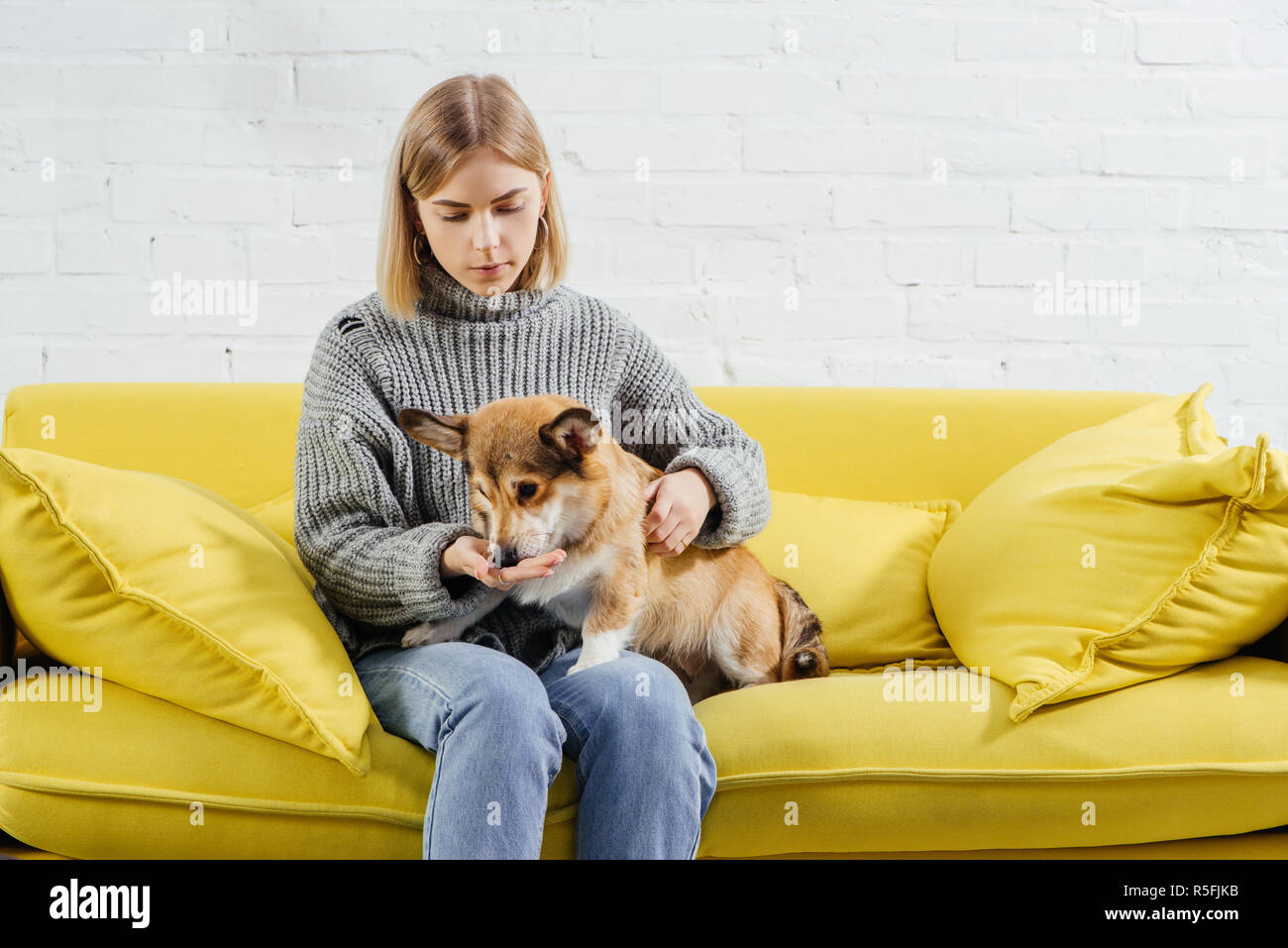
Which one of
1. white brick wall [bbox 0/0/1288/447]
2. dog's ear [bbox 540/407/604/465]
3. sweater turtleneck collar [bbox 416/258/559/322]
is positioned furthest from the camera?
white brick wall [bbox 0/0/1288/447]

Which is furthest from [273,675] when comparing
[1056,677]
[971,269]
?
[971,269]

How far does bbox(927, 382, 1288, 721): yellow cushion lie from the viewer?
1.40 metres

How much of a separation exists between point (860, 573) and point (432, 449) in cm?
84

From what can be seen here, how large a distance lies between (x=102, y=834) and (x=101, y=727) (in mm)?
132

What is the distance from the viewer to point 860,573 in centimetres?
188

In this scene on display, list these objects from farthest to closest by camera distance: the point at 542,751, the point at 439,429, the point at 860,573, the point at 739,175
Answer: the point at 739,175 → the point at 860,573 → the point at 439,429 → the point at 542,751

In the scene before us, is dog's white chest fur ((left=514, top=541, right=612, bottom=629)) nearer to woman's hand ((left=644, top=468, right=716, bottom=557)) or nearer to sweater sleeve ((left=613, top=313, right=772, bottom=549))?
woman's hand ((left=644, top=468, right=716, bottom=557))

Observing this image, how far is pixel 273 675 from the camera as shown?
126cm

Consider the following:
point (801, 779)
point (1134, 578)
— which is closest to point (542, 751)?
point (801, 779)

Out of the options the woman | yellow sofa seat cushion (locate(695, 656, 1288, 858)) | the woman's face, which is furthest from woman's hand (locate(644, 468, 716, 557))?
the woman's face

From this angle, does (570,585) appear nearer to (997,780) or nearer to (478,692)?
(478,692)

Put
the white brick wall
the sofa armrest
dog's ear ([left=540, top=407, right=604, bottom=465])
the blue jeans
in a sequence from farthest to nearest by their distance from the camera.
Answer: the white brick wall → the sofa armrest → dog's ear ([left=540, top=407, right=604, bottom=465]) → the blue jeans

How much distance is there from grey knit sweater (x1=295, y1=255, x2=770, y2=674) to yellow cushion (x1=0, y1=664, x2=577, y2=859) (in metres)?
0.24

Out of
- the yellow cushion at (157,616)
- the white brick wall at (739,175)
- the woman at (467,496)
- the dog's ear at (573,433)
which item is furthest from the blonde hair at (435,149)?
the white brick wall at (739,175)
